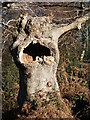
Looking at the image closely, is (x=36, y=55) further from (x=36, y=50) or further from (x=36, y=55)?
(x=36, y=50)

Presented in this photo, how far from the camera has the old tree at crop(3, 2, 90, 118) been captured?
558 cm

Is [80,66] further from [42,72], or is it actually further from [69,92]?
[42,72]

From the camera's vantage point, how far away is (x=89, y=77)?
27.6 ft

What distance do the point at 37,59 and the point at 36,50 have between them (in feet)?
1.01

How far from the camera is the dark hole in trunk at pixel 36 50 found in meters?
5.72

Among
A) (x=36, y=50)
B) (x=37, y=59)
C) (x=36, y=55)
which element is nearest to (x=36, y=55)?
(x=36, y=55)

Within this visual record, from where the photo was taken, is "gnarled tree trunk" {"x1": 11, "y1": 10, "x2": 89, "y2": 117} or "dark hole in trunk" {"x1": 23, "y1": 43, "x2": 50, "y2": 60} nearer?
"gnarled tree trunk" {"x1": 11, "y1": 10, "x2": 89, "y2": 117}

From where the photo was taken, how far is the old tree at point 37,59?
5.58 metres

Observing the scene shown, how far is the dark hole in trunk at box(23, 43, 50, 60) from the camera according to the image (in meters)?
5.72

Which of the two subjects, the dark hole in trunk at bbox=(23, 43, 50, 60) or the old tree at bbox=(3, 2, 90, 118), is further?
the dark hole in trunk at bbox=(23, 43, 50, 60)

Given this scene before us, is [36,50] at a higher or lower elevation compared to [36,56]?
higher

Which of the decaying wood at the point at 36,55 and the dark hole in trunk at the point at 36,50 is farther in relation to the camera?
the dark hole in trunk at the point at 36,50

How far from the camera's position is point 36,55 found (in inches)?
231

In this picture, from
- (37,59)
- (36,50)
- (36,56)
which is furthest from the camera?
(36,50)
